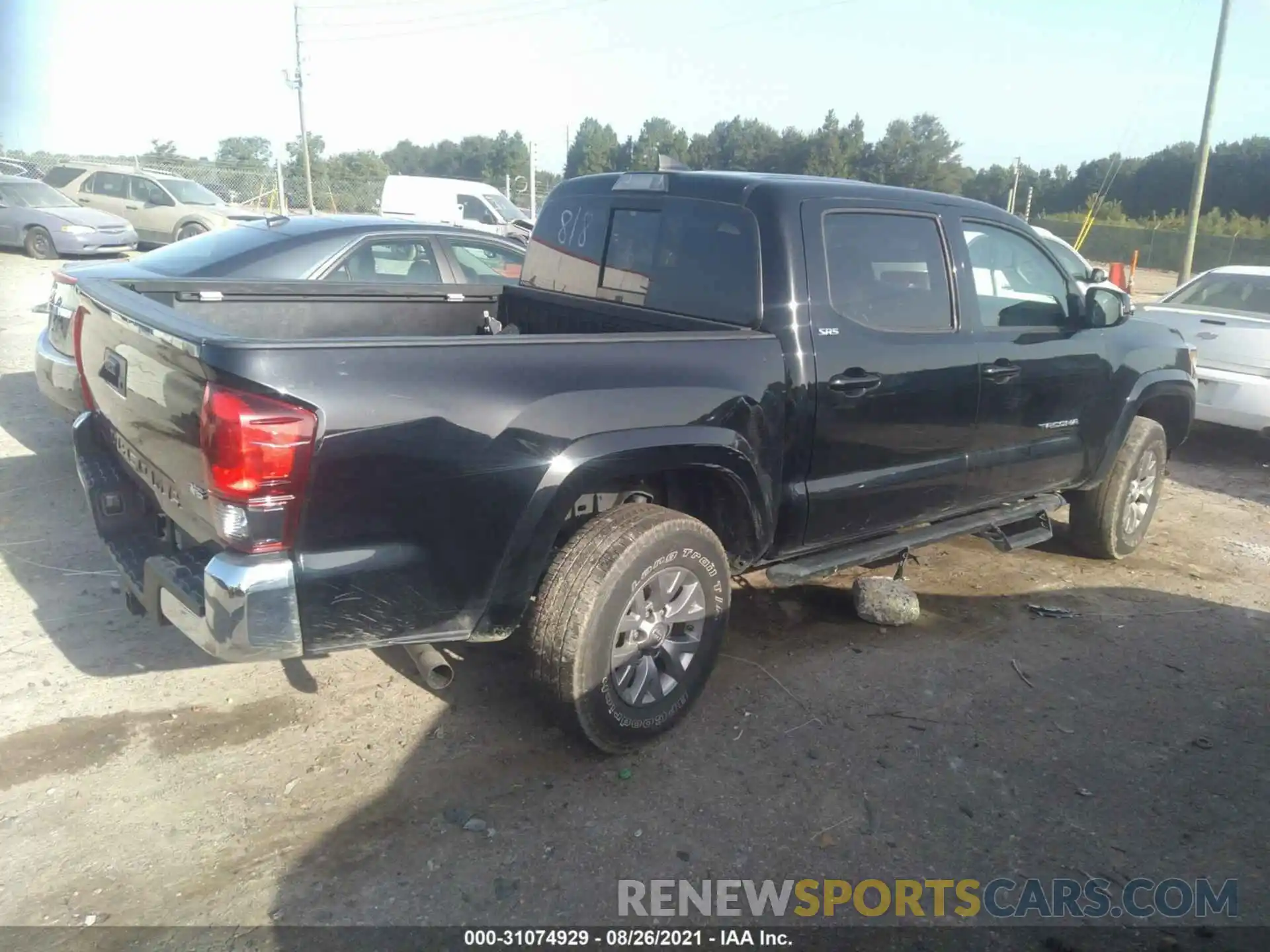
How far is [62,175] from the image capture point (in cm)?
2116

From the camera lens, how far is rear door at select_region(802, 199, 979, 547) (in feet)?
12.3

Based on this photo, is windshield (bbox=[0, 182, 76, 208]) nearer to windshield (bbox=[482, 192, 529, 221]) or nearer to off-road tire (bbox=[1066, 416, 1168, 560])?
windshield (bbox=[482, 192, 529, 221])

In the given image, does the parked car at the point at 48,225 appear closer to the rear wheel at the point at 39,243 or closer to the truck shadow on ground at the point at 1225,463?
the rear wheel at the point at 39,243

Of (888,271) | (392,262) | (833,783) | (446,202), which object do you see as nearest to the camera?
(833,783)

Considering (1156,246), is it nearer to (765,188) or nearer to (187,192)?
(187,192)

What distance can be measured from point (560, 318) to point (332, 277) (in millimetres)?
2518

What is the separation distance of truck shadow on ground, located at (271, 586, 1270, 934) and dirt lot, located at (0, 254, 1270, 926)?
0.03 feet

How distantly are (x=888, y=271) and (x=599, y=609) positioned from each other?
6.38 ft

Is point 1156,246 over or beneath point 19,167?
beneath

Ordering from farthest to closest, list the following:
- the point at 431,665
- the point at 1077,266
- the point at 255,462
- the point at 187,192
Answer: the point at 187,192 < the point at 1077,266 < the point at 431,665 < the point at 255,462

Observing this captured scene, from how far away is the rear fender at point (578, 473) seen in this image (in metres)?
3.00

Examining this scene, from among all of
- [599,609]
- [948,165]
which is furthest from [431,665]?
[948,165]

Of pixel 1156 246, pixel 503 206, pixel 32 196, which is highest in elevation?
pixel 503 206

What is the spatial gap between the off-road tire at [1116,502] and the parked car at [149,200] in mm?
18285
